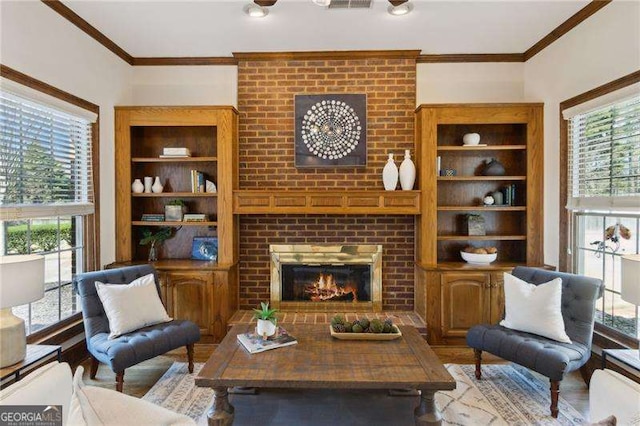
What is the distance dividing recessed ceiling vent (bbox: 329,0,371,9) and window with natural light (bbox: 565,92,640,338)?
2.04 metres

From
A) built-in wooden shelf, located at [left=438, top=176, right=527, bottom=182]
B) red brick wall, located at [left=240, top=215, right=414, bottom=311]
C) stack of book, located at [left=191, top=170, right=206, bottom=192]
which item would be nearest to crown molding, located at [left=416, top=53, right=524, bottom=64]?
built-in wooden shelf, located at [left=438, top=176, right=527, bottom=182]

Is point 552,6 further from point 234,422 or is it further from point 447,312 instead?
point 234,422

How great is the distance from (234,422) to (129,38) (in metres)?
3.50

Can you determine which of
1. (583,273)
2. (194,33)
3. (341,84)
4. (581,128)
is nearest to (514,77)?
(581,128)

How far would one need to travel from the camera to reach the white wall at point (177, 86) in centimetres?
414

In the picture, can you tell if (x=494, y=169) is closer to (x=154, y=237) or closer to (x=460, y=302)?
(x=460, y=302)

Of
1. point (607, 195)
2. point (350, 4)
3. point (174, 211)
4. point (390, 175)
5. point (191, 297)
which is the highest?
point (350, 4)

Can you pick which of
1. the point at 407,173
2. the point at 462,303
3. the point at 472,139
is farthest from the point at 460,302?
the point at 472,139

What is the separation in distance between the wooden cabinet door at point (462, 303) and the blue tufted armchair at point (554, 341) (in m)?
0.55

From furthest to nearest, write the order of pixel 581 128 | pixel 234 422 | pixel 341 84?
Answer: pixel 341 84 → pixel 581 128 → pixel 234 422

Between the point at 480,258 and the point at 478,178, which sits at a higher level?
the point at 478,178

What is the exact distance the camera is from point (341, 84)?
4.03 metres

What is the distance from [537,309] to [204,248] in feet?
10.3

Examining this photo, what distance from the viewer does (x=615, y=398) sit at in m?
1.48
